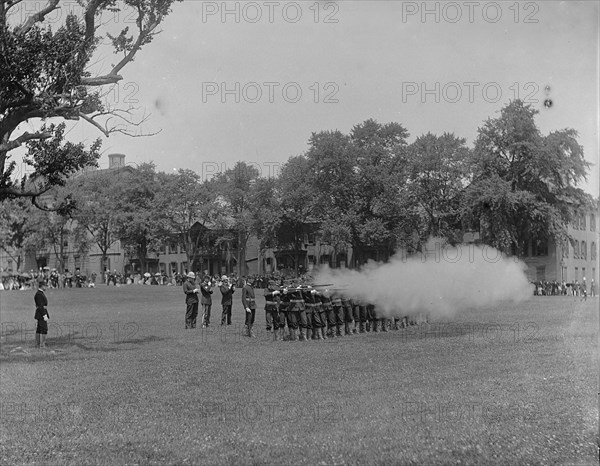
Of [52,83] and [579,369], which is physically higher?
[52,83]

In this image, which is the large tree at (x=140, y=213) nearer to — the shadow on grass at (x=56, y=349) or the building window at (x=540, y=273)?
→ the shadow on grass at (x=56, y=349)

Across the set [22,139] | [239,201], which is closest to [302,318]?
[239,201]

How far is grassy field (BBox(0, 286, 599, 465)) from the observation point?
7988mm

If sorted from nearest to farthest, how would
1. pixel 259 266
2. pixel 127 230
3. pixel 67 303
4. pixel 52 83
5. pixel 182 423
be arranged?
pixel 182 423, pixel 52 83, pixel 259 266, pixel 67 303, pixel 127 230

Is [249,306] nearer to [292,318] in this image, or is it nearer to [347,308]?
[292,318]

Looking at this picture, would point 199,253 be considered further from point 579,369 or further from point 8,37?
point 579,369

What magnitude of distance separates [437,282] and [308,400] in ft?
31.8

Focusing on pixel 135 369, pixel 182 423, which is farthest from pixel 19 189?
pixel 182 423

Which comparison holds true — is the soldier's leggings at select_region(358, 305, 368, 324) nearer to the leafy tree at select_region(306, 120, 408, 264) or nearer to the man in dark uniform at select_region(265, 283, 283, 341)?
the man in dark uniform at select_region(265, 283, 283, 341)

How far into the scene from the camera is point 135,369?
46.4 ft

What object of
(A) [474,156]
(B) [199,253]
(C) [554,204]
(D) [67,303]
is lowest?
(D) [67,303]

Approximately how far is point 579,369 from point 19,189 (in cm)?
1239

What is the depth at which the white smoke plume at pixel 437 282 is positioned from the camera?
18531mm

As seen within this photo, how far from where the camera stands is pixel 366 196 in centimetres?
2719
